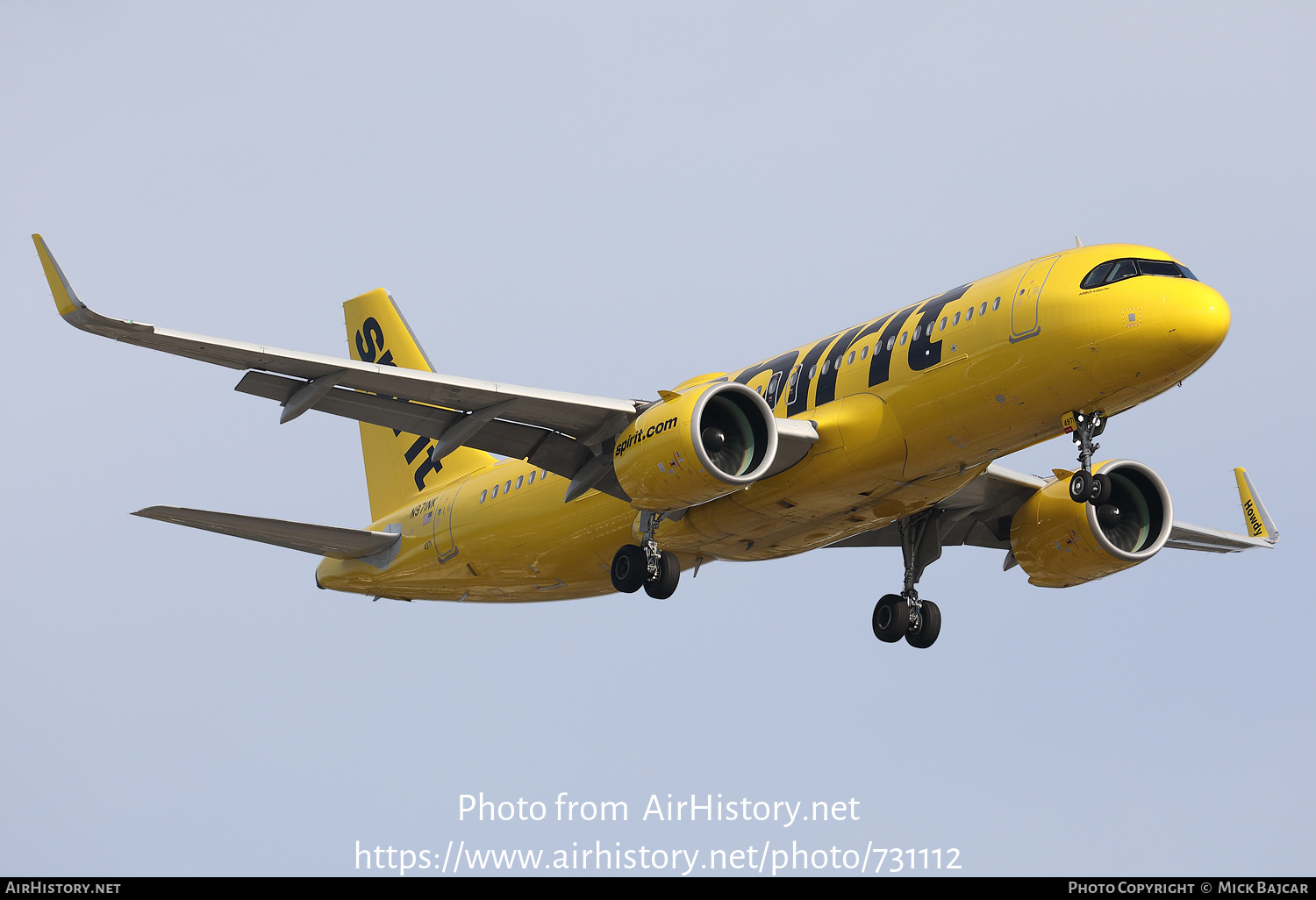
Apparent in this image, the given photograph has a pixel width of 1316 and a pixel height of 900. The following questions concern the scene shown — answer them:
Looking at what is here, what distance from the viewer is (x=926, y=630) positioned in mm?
32500

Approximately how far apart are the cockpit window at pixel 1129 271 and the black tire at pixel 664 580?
9.41 m

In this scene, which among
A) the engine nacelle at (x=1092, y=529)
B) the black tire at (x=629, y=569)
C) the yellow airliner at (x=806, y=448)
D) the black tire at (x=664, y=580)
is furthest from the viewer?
the engine nacelle at (x=1092, y=529)

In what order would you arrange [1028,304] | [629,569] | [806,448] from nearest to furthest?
[1028,304] < [806,448] < [629,569]

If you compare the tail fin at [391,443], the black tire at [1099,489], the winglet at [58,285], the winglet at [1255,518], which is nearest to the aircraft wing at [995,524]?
the winglet at [1255,518]

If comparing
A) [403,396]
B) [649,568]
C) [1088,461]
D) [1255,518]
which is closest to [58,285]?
[403,396]

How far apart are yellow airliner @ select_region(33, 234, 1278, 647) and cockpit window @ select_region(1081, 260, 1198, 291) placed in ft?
0.12

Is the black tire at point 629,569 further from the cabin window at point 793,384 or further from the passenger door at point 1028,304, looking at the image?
the passenger door at point 1028,304

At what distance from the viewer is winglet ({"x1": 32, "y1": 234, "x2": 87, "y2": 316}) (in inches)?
915

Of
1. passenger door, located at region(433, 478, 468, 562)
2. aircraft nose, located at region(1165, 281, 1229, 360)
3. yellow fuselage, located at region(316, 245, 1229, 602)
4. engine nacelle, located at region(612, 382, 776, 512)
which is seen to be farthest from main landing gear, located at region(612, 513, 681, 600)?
aircraft nose, located at region(1165, 281, 1229, 360)

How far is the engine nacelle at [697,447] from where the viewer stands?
26.1m

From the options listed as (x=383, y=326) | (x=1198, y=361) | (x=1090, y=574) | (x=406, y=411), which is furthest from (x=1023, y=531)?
(x=383, y=326)

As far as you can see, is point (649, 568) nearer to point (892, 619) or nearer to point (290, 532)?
point (892, 619)

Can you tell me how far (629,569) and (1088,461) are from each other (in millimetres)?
8993

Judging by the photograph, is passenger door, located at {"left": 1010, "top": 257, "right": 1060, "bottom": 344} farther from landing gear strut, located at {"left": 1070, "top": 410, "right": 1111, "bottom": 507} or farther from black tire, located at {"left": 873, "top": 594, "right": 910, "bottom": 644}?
black tire, located at {"left": 873, "top": 594, "right": 910, "bottom": 644}
